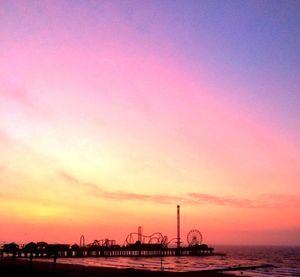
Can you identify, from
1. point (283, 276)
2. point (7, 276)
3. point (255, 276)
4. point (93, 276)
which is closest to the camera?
point (7, 276)

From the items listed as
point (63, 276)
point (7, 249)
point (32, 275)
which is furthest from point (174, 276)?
point (7, 249)

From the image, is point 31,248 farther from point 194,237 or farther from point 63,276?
point 194,237

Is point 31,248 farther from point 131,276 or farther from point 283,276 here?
point 283,276

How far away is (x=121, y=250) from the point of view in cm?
11562

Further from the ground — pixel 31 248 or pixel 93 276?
pixel 31 248

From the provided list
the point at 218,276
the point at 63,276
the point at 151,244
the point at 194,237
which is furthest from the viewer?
the point at 194,237

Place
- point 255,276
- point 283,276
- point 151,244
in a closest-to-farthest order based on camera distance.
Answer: point 255,276
point 283,276
point 151,244

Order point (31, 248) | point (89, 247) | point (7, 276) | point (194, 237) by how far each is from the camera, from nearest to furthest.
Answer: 1. point (7, 276)
2. point (31, 248)
3. point (89, 247)
4. point (194, 237)

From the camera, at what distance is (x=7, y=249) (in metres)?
60.1

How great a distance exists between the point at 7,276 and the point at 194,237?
368 ft

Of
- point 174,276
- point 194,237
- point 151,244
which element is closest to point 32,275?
point 174,276

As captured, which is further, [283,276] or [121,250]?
[121,250]

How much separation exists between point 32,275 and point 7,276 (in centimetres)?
284

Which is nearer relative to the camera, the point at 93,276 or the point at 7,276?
the point at 7,276
